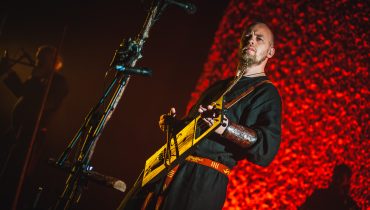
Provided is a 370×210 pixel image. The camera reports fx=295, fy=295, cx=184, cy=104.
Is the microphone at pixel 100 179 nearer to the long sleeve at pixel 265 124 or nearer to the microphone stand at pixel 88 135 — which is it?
the microphone stand at pixel 88 135

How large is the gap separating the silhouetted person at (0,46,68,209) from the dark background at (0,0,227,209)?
0.20m

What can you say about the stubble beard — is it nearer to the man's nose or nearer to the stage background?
the man's nose

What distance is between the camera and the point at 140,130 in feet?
15.0

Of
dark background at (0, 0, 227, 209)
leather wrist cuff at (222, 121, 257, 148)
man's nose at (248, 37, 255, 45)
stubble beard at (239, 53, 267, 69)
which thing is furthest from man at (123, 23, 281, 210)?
dark background at (0, 0, 227, 209)

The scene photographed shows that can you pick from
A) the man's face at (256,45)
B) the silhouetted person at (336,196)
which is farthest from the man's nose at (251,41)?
the silhouetted person at (336,196)

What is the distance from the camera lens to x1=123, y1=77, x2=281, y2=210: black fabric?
6.50 ft

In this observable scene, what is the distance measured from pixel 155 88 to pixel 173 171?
2.70 metres

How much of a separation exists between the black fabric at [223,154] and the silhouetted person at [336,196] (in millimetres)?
3142

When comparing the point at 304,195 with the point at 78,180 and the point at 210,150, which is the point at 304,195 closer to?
the point at 210,150

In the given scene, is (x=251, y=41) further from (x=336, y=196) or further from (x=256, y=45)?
(x=336, y=196)

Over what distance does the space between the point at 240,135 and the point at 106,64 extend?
3693 millimetres

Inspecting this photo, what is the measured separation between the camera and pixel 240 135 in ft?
6.07

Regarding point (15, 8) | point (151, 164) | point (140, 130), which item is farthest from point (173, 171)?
→ point (15, 8)

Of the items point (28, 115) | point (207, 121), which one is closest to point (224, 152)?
point (207, 121)
